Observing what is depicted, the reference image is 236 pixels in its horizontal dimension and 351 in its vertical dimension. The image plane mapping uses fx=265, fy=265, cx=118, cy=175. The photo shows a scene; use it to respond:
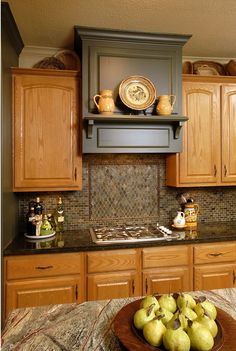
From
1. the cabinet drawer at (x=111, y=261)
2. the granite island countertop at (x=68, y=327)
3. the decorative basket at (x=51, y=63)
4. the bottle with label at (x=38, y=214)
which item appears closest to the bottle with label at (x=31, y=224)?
the bottle with label at (x=38, y=214)

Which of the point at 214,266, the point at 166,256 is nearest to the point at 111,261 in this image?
the point at 166,256

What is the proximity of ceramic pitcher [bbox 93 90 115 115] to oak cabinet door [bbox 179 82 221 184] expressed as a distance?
0.71 meters

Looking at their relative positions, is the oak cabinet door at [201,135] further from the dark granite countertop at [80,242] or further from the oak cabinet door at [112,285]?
the oak cabinet door at [112,285]

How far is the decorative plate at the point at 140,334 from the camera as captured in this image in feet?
2.41

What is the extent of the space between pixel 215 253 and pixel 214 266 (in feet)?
0.36

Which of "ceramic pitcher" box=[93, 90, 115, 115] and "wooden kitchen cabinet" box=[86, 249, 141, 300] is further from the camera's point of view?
"ceramic pitcher" box=[93, 90, 115, 115]

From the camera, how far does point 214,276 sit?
217cm

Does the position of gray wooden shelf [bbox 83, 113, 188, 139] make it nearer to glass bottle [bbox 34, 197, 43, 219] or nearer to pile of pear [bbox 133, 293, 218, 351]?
glass bottle [bbox 34, 197, 43, 219]

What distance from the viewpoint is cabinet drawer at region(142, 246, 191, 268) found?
6.75 feet

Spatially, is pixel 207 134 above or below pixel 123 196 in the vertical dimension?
above

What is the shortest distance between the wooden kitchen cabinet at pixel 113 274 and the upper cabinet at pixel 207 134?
824 millimetres

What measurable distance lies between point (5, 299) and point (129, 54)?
2.11m

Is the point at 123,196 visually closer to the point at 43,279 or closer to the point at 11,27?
the point at 43,279

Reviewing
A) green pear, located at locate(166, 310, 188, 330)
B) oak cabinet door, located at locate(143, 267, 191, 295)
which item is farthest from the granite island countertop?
oak cabinet door, located at locate(143, 267, 191, 295)
